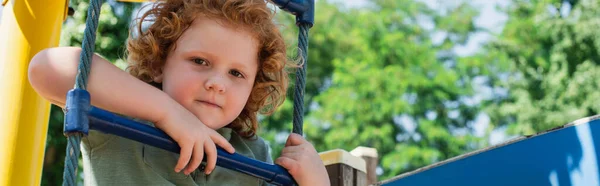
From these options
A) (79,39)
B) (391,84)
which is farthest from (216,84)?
(391,84)

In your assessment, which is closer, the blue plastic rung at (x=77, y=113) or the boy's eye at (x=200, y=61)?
the blue plastic rung at (x=77, y=113)

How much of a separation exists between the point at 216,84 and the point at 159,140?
0.23 meters

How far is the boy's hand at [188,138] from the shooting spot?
4.34ft

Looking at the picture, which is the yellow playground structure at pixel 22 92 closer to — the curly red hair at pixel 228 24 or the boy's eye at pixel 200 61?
the curly red hair at pixel 228 24

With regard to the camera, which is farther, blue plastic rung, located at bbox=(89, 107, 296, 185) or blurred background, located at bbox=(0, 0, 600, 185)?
blurred background, located at bbox=(0, 0, 600, 185)

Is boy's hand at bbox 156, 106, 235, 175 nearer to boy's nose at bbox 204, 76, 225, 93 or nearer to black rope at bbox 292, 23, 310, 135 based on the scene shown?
boy's nose at bbox 204, 76, 225, 93

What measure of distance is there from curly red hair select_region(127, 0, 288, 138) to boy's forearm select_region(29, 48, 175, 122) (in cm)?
30

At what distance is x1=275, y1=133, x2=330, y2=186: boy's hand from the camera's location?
155 centimetres

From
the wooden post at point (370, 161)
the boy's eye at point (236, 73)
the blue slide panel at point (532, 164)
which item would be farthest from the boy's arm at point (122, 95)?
the wooden post at point (370, 161)

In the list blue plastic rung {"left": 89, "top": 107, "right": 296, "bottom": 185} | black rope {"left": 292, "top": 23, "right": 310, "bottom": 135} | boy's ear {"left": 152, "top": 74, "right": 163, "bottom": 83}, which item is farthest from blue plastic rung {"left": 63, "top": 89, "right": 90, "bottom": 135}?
black rope {"left": 292, "top": 23, "right": 310, "bottom": 135}

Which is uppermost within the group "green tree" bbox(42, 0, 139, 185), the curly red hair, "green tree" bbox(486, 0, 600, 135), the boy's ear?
"green tree" bbox(486, 0, 600, 135)

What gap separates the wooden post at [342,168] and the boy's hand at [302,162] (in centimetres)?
40

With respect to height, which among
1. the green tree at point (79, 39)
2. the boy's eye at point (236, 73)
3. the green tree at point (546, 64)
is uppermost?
the green tree at point (546, 64)

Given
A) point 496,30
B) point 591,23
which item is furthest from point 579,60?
point 496,30
